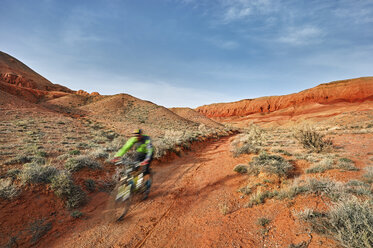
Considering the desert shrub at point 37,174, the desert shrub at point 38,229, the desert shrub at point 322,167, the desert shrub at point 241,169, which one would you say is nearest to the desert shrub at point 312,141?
the desert shrub at point 322,167

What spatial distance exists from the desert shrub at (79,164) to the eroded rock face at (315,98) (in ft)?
229

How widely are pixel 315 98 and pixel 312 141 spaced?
63.7m

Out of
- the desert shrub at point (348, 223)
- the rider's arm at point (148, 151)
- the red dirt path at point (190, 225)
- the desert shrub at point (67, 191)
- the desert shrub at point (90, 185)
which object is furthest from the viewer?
the desert shrub at point (90, 185)

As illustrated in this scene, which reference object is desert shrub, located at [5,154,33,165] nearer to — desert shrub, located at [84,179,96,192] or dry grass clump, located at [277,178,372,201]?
desert shrub, located at [84,179,96,192]

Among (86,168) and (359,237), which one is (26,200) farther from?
(359,237)

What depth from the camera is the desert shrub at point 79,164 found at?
6191 millimetres

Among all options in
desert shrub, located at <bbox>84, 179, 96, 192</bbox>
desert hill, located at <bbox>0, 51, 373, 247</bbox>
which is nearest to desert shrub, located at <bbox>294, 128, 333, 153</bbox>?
desert hill, located at <bbox>0, 51, 373, 247</bbox>

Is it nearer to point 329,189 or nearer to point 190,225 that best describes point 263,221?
point 190,225

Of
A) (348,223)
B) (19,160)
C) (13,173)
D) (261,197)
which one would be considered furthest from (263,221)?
(19,160)

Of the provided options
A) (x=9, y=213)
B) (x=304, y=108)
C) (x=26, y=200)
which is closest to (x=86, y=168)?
(x=26, y=200)

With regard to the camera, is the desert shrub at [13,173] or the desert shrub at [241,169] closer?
the desert shrub at [13,173]

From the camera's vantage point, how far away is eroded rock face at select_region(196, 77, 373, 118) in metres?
50.0

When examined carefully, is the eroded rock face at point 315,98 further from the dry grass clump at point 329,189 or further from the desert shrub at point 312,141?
the dry grass clump at point 329,189

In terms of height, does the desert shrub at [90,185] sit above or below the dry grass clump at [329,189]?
below
